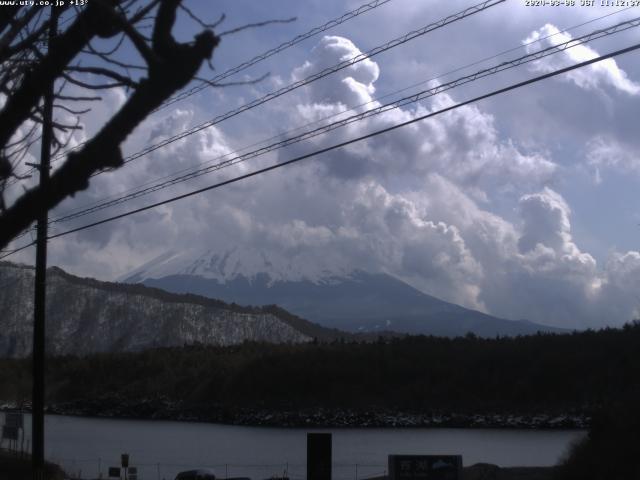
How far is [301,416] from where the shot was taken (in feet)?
297

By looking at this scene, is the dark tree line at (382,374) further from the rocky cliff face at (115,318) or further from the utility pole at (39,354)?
the utility pole at (39,354)

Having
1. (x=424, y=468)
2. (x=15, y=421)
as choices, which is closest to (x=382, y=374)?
(x=15, y=421)

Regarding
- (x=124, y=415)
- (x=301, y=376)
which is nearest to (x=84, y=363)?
(x=124, y=415)

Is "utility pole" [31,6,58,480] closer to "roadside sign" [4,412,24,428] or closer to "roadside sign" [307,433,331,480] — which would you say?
"roadside sign" [4,412,24,428]

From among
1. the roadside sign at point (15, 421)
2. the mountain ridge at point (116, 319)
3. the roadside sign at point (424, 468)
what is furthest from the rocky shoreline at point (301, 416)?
the roadside sign at point (424, 468)

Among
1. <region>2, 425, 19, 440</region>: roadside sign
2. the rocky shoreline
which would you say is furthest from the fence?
the rocky shoreline

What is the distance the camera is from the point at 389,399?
3671 inches

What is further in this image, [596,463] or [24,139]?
[596,463]

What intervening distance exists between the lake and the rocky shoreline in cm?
321

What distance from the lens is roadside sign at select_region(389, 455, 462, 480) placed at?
16406mm

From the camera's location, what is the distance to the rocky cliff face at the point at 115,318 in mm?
158375

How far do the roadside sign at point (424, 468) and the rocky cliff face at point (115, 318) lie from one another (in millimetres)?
138364

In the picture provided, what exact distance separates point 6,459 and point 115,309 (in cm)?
14607

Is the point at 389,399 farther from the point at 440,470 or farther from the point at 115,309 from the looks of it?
the point at 115,309
